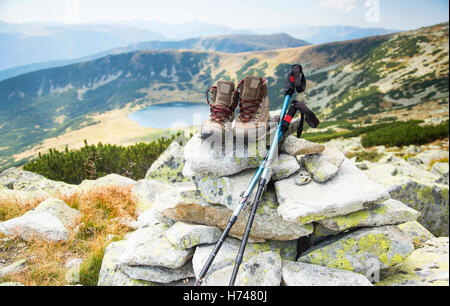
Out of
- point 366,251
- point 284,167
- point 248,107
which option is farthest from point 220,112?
point 366,251

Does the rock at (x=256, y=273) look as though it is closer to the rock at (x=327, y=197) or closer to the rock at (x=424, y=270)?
the rock at (x=327, y=197)

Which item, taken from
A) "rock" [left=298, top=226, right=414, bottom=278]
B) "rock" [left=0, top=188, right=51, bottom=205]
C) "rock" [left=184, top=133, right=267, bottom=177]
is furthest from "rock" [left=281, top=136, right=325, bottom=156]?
"rock" [left=0, top=188, right=51, bottom=205]

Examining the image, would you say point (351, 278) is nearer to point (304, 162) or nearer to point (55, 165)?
point (304, 162)

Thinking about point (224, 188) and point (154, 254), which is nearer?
point (154, 254)

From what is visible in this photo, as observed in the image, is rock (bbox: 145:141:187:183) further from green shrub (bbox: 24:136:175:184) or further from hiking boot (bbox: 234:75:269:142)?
hiking boot (bbox: 234:75:269:142)

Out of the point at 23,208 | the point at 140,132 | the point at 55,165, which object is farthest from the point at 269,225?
the point at 140,132

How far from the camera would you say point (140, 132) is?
500 ft

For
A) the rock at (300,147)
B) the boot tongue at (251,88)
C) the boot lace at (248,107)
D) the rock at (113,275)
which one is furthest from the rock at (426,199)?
the rock at (113,275)

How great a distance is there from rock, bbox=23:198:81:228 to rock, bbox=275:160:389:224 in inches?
224

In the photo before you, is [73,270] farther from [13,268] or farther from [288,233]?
[288,233]

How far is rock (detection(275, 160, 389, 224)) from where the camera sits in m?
4.21

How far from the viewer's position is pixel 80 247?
18.8 ft

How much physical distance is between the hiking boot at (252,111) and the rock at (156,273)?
2.91 m

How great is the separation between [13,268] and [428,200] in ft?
36.0
